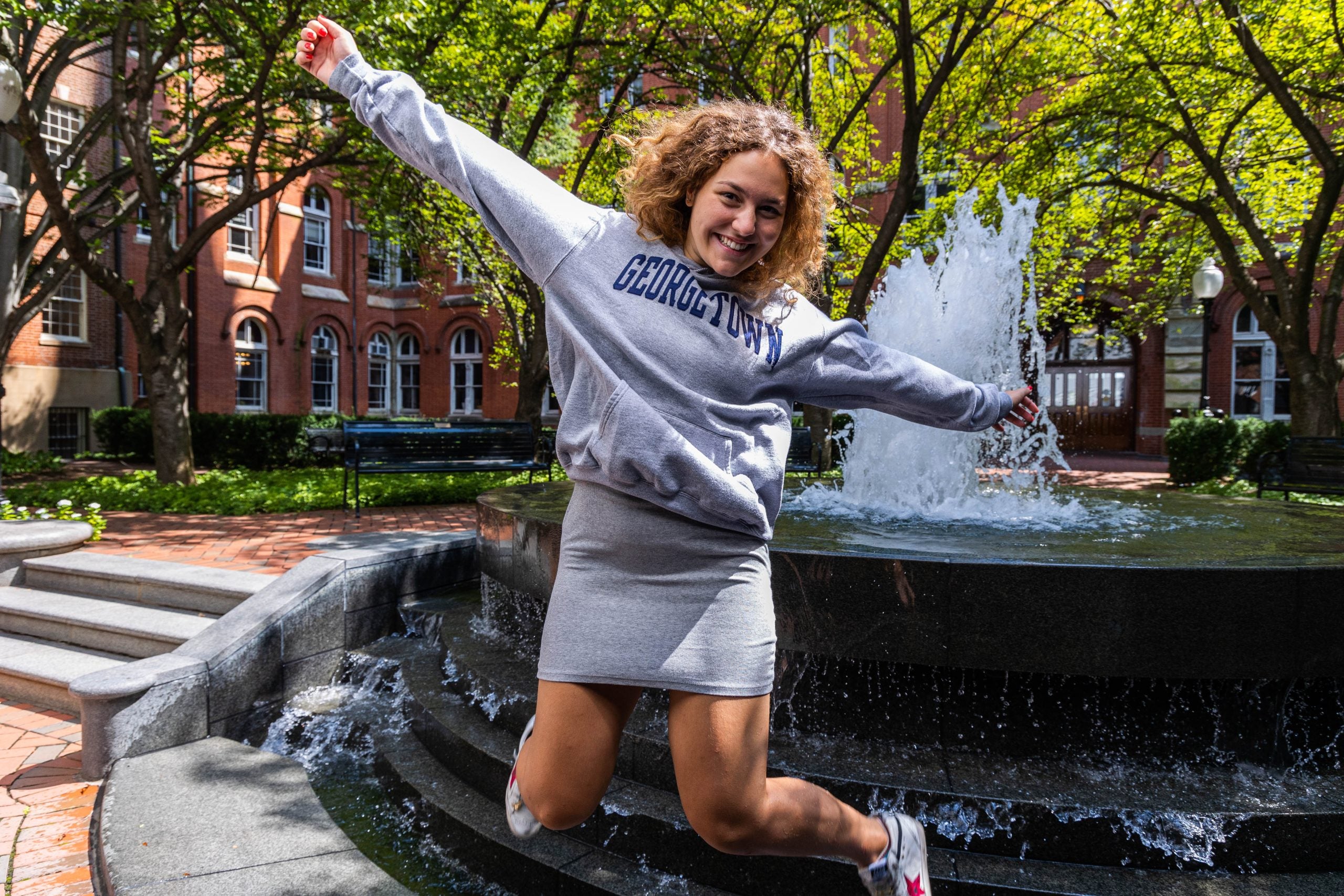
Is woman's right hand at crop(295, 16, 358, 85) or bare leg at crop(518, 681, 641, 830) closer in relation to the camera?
bare leg at crop(518, 681, 641, 830)

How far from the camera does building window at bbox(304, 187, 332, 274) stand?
1075 inches

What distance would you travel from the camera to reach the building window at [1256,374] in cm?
2070

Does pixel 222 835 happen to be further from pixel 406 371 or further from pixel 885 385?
pixel 406 371

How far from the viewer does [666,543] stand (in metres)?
1.61

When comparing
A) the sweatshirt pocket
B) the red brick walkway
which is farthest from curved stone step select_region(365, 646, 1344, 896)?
the red brick walkway

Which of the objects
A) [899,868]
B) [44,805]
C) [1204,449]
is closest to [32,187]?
[44,805]

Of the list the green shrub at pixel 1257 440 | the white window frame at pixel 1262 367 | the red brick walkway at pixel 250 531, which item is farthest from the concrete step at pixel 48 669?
the white window frame at pixel 1262 367

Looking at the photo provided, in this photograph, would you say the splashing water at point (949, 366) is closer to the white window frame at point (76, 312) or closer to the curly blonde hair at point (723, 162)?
the curly blonde hair at point (723, 162)

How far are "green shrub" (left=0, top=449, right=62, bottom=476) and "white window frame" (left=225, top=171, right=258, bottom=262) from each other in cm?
929

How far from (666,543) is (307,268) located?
2874 centimetres

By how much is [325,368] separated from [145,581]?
24.3m

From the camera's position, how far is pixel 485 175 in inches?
68.4

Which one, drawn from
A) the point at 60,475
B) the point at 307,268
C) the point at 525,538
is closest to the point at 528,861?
the point at 525,538

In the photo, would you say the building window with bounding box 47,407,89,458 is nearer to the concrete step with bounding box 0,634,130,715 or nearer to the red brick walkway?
the red brick walkway
